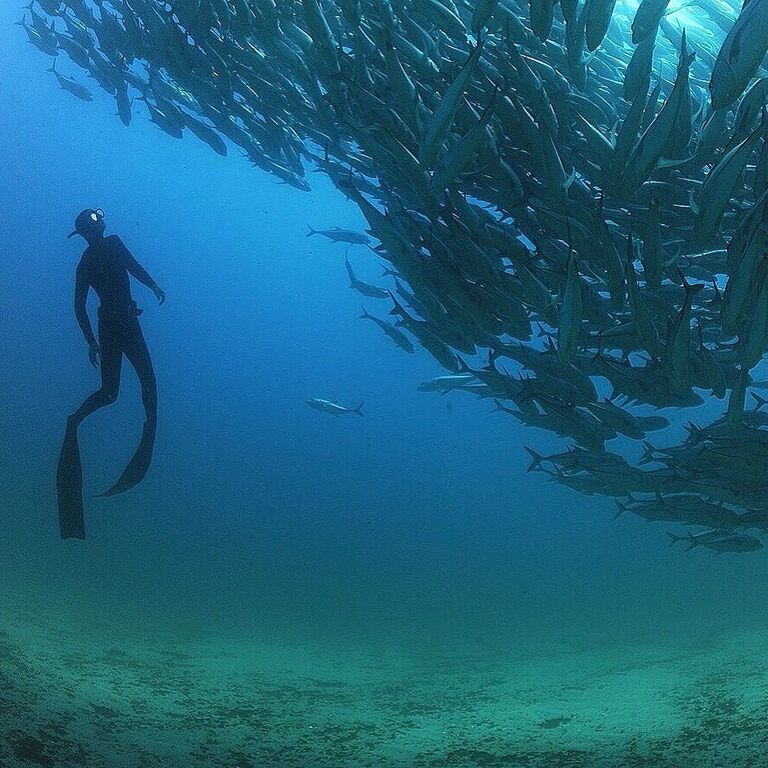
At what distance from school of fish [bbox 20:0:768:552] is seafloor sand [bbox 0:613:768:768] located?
151cm

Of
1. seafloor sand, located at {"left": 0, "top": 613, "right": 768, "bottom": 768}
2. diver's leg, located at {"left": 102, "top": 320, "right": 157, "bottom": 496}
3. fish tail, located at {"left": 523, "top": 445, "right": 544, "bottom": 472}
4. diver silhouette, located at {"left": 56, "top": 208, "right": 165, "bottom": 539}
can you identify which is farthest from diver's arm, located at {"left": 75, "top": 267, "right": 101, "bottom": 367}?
fish tail, located at {"left": 523, "top": 445, "right": 544, "bottom": 472}

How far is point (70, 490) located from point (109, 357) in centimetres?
108

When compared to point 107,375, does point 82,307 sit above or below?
above

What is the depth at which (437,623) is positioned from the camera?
1736 cm

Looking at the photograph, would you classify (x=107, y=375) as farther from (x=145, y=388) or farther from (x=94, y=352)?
(x=94, y=352)

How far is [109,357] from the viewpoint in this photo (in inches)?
182

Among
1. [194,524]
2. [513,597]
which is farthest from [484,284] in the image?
[194,524]

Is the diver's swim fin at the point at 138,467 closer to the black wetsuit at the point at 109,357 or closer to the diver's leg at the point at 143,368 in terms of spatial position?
the black wetsuit at the point at 109,357

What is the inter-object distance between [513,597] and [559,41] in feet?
91.0

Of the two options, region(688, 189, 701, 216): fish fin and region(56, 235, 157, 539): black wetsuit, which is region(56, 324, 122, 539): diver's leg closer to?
region(56, 235, 157, 539): black wetsuit

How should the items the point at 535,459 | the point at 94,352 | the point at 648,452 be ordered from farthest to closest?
the point at 94,352 → the point at 648,452 → the point at 535,459

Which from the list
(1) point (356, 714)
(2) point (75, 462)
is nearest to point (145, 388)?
(2) point (75, 462)

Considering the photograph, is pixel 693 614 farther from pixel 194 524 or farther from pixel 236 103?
pixel 194 524

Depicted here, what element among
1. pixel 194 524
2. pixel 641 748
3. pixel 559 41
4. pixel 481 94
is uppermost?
pixel 194 524
